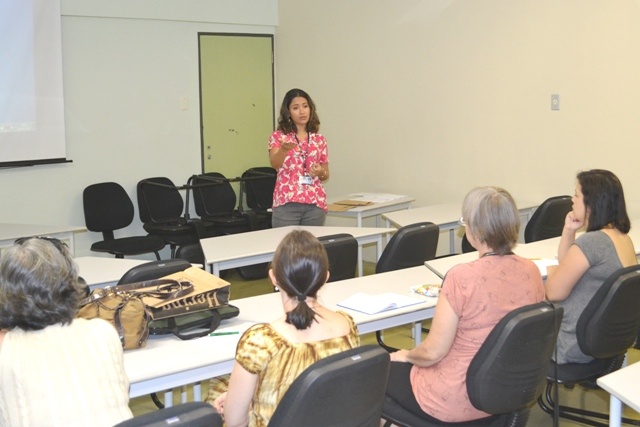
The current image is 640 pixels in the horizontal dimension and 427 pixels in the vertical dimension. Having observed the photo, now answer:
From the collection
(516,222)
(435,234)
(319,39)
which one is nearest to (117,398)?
(516,222)

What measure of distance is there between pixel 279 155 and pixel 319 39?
291cm

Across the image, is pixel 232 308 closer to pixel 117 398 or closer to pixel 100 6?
pixel 117 398

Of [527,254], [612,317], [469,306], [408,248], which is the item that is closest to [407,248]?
[408,248]

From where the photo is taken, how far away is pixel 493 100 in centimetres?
630

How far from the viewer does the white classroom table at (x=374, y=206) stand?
6.10 metres

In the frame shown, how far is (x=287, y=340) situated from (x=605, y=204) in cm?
177

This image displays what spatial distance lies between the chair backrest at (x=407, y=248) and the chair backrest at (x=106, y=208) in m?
3.26

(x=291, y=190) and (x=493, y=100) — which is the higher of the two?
(x=493, y=100)

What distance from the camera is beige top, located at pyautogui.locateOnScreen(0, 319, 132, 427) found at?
2.02 metres

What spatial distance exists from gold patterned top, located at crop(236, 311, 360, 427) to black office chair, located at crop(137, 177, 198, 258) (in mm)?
4557

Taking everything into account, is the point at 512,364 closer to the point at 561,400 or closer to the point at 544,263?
the point at 544,263

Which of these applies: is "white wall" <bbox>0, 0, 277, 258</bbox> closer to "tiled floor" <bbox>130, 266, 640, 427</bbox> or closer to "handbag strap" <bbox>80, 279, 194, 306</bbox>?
"tiled floor" <bbox>130, 266, 640, 427</bbox>

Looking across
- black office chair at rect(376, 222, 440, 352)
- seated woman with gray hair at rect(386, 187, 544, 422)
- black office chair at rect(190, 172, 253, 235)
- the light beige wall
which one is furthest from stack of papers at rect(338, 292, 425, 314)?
black office chair at rect(190, 172, 253, 235)

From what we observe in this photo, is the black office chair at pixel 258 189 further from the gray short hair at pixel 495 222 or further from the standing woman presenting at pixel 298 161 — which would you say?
the gray short hair at pixel 495 222
